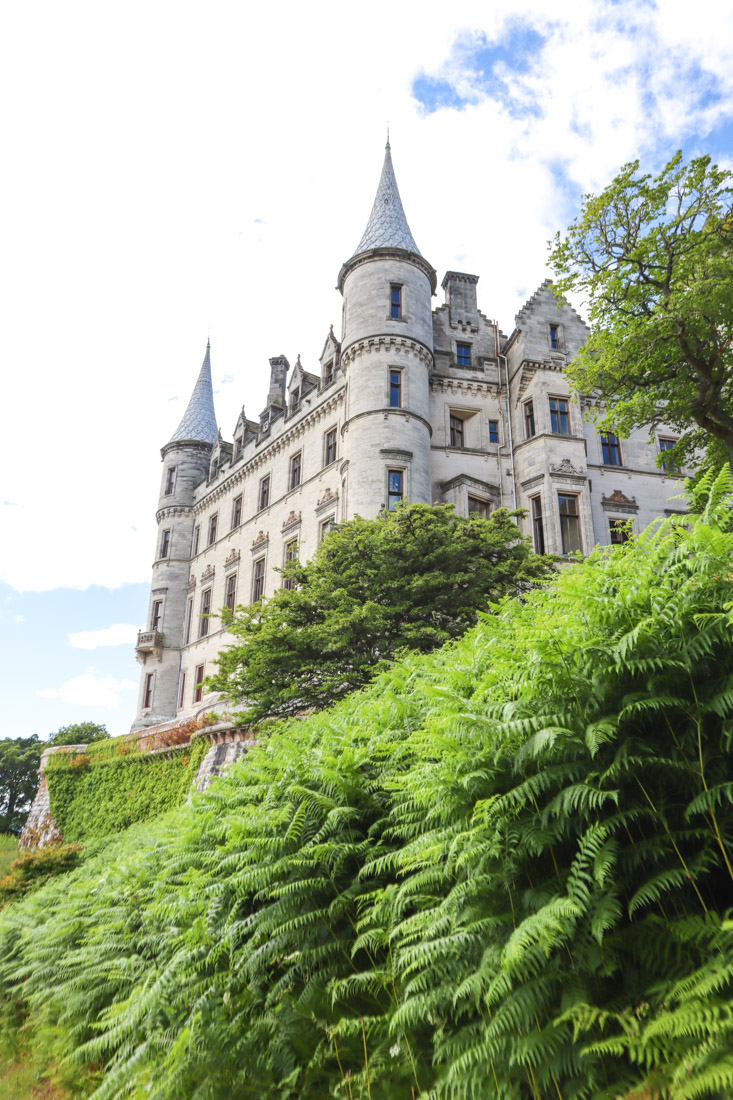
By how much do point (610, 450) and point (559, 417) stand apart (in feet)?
10.2

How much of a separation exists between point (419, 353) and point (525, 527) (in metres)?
8.07

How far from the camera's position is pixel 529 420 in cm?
2820

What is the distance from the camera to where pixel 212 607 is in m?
38.3

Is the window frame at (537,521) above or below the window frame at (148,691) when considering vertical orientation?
above

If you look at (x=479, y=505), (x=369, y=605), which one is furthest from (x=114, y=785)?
(x=479, y=505)

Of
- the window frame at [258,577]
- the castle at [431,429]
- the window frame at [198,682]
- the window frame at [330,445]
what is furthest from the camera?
the window frame at [198,682]

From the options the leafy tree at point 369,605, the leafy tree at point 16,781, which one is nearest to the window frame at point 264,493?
the leafy tree at point 369,605

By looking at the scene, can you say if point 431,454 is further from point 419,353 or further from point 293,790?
point 293,790

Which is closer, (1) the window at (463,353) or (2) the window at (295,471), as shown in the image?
(1) the window at (463,353)

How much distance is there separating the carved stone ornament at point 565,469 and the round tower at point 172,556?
78.1ft

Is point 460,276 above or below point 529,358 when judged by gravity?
above

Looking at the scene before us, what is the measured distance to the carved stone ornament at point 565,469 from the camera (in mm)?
26656

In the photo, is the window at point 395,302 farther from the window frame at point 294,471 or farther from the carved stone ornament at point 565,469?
the carved stone ornament at point 565,469

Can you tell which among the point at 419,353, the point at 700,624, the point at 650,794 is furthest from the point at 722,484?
the point at 419,353
